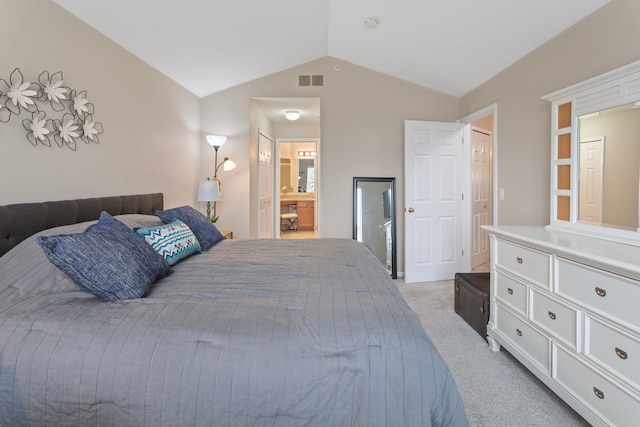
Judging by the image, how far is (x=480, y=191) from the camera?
188 inches

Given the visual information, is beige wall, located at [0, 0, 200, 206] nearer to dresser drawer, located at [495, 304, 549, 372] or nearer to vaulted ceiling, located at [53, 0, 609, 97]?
vaulted ceiling, located at [53, 0, 609, 97]

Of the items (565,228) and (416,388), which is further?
(565,228)

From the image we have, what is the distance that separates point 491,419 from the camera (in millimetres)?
1732

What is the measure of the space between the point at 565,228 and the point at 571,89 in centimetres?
97

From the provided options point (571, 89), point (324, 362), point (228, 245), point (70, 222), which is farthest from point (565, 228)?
point (70, 222)

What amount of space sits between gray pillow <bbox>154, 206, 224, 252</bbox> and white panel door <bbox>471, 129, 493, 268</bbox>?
3.45 metres

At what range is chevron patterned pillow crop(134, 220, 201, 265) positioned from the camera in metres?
1.96

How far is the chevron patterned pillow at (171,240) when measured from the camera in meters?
1.96

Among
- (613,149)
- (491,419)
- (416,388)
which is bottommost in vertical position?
(491,419)

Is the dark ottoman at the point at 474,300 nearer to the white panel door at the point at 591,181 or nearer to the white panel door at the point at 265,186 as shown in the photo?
the white panel door at the point at 591,181

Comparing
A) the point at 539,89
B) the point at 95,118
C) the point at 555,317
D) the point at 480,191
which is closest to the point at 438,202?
the point at 480,191

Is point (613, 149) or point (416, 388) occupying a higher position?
point (613, 149)

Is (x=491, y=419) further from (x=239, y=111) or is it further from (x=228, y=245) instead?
(x=239, y=111)

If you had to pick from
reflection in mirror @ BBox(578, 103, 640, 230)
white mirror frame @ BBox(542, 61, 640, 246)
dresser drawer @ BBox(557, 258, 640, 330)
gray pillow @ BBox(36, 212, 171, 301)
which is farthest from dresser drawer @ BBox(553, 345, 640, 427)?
gray pillow @ BBox(36, 212, 171, 301)
